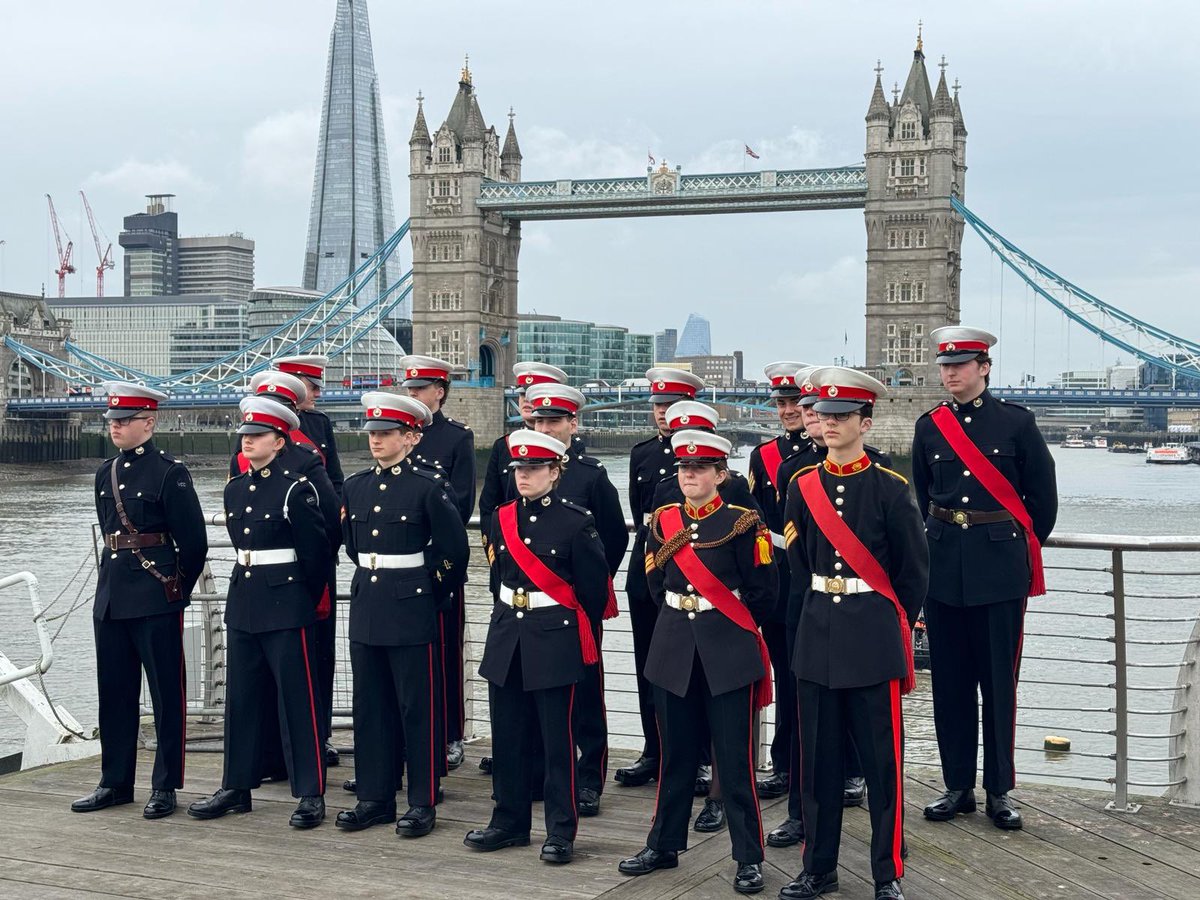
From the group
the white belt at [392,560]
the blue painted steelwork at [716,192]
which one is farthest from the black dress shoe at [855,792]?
the blue painted steelwork at [716,192]

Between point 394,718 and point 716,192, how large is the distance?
50970 millimetres

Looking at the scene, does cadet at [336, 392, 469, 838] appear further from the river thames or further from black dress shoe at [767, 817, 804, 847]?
the river thames

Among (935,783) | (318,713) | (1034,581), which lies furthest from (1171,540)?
(318,713)

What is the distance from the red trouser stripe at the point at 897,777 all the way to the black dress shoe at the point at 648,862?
2.13 feet

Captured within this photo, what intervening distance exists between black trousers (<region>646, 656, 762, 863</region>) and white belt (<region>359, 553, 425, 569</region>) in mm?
928

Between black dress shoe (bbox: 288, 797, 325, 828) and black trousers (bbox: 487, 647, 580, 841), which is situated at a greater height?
black trousers (bbox: 487, 647, 580, 841)

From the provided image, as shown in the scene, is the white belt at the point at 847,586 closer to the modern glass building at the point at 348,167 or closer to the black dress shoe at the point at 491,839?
the black dress shoe at the point at 491,839

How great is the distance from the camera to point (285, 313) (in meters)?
106

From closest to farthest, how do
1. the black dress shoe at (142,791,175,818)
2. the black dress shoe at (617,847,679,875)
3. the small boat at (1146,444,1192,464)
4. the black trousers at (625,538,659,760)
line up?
the black dress shoe at (617,847,679,875) < the black dress shoe at (142,791,175,818) < the black trousers at (625,538,659,760) < the small boat at (1146,444,1192,464)

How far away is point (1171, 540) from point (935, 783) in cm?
113

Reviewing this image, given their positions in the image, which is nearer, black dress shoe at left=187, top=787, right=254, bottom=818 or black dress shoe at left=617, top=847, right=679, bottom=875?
black dress shoe at left=617, top=847, right=679, bottom=875

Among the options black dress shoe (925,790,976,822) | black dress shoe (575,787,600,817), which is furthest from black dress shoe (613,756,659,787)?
black dress shoe (925,790,976,822)

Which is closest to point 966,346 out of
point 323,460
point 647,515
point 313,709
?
point 647,515

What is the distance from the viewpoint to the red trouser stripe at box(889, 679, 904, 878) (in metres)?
3.86
